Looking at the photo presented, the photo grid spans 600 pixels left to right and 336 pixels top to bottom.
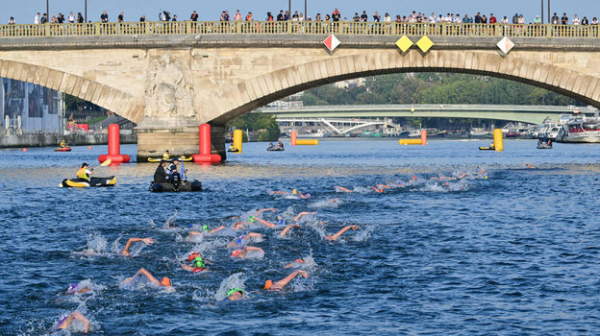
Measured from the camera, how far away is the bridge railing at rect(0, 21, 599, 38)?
2430 inches

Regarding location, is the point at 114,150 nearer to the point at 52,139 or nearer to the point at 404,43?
the point at 404,43

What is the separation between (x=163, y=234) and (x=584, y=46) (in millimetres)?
39939

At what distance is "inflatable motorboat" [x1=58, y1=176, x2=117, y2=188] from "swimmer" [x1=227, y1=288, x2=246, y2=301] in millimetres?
28900

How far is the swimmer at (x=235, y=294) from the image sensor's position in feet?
63.1

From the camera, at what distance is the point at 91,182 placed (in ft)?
157

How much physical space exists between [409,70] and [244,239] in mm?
40372

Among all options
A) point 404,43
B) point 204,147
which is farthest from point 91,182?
point 404,43

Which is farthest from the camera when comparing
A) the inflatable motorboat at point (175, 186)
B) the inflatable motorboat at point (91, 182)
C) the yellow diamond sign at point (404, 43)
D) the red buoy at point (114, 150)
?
the red buoy at point (114, 150)

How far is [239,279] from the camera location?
69.1ft

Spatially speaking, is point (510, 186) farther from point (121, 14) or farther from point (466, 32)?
point (121, 14)

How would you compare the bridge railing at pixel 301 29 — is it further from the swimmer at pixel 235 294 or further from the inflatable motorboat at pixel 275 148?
the inflatable motorboat at pixel 275 148

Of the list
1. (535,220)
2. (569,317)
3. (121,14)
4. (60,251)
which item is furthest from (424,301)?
(121,14)

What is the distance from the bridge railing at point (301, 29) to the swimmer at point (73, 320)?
46980 millimetres

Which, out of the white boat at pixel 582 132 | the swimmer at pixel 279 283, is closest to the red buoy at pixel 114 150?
the swimmer at pixel 279 283
